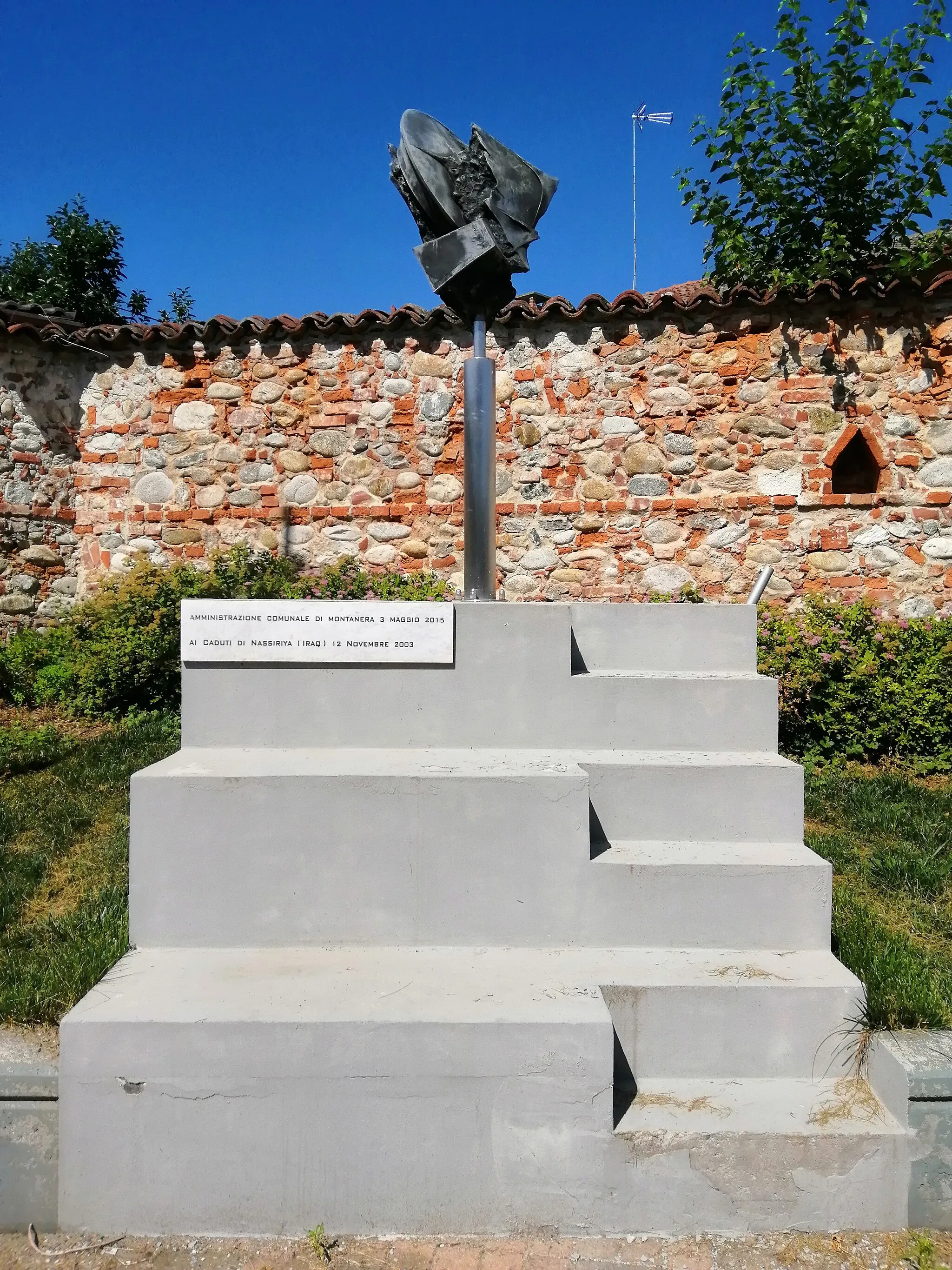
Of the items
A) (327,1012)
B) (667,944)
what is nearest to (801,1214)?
(667,944)

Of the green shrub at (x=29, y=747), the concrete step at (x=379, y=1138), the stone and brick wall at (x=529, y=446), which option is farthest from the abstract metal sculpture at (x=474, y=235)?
the stone and brick wall at (x=529, y=446)

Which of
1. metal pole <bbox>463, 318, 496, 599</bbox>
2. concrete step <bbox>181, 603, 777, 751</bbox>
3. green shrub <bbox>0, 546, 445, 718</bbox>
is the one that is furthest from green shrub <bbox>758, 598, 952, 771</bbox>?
metal pole <bbox>463, 318, 496, 599</bbox>

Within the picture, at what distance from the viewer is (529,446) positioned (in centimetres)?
704

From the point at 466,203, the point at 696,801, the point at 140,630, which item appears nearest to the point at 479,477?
the point at 466,203

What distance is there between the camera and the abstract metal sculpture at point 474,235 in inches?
132

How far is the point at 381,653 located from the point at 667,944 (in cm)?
142

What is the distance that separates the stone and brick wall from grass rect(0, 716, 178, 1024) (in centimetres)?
244

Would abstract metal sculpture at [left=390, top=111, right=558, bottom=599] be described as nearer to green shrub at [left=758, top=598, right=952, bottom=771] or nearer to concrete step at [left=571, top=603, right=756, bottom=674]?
concrete step at [left=571, top=603, right=756, bottom=674]

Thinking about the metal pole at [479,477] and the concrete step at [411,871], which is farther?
the metal pole at [479,477]

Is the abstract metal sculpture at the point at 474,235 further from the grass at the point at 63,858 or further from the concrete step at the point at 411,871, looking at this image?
the grass at the point at 63,858

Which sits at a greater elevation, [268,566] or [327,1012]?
[268,566]

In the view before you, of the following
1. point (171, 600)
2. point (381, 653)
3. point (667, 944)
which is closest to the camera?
point (667, 944)

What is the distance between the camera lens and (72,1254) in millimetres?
2174

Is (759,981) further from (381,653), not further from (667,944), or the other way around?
(381,653)
